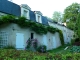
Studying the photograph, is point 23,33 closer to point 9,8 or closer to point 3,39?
point 3,39

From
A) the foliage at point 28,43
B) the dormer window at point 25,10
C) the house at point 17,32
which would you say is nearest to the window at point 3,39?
the house at point 17,32

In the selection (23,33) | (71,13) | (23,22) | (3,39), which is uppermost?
(71,13)

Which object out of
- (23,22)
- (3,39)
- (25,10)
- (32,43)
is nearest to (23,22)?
(23,22)

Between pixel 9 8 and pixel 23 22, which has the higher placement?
pixel 9 8

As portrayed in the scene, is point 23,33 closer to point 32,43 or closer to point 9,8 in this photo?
point 32,43

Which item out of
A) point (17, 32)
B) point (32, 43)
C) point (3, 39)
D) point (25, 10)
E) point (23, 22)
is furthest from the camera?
point (25, 10)

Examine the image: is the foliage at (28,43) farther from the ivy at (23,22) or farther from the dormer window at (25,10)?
the dormer window at (25,10)

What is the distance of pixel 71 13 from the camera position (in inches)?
1615

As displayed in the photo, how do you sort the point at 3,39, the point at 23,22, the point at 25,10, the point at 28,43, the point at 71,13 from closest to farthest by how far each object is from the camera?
the point at 3,39 < the point at 23,22 < the point at 28,43 < the point at 25,10 < the point at 71,13

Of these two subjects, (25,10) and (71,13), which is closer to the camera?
(25,10)

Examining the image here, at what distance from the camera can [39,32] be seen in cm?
1869

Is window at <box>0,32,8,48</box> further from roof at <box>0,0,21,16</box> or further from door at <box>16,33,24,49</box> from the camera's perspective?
roof at <box>0,0,21,16</box>

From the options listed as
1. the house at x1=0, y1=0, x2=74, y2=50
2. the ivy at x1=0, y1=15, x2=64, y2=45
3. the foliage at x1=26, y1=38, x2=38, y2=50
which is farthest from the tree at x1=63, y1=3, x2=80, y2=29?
the foliage at x1=26, y1=38, x2=38, y2=50

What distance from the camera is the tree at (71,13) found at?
40281 mm
